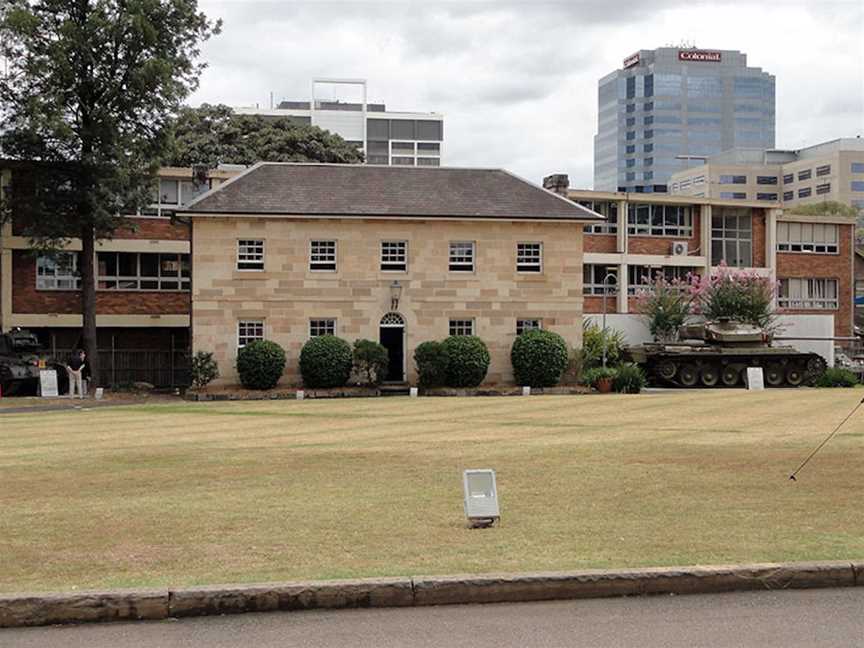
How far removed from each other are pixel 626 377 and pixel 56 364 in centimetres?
1910

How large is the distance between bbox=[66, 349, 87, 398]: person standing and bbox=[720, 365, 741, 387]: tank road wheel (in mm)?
23020

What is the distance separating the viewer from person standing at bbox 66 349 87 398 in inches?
1329

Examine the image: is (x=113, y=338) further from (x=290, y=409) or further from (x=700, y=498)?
(x=700, y=498)

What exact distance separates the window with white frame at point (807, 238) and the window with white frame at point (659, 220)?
5.74 meters

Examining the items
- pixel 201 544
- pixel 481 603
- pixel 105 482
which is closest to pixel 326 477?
pixel 105 482

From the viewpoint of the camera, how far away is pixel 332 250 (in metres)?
37.3

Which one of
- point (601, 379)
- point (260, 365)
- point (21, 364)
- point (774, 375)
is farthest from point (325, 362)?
point (774, 375)

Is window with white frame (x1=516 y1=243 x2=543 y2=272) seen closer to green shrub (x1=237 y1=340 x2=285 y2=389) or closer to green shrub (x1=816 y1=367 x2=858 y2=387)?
green shrub (x1=237 y1=340 x2=285 y2=389)

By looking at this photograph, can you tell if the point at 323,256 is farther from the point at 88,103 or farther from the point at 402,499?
the point at 402,499

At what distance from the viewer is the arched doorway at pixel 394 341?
3750cm

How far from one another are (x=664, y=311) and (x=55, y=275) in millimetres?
25073

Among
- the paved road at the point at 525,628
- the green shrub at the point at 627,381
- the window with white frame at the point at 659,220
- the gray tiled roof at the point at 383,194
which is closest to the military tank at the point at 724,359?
the green shrub at the point at 627,381

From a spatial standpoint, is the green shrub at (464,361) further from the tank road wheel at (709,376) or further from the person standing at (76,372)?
the person standing at (76,372)

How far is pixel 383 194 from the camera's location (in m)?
38.4
